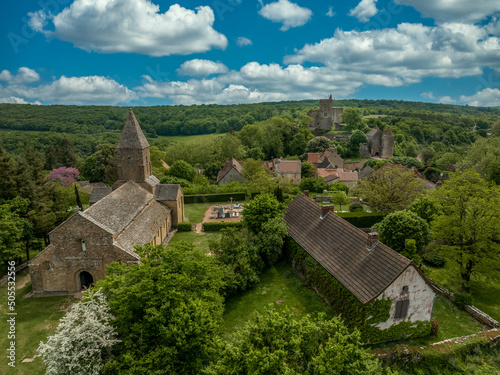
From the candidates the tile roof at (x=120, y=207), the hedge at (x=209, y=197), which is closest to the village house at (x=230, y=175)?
the hedge at (x=209, y=197)

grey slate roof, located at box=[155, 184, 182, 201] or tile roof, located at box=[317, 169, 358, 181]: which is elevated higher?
grey slate roof, located at box=[155, 184, 182, 201]

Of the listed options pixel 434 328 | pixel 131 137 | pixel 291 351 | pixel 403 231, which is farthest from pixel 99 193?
Result: pixel 434 328

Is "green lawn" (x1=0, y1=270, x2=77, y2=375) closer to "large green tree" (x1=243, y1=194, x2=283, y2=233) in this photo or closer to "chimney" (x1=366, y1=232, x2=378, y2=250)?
"large green tree" (x1=243, y1=194, x2=283, y2=233)

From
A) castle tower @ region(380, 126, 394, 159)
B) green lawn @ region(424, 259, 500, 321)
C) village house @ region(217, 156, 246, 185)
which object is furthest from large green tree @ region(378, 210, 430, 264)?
castle tower @ region(380, 126, 394, 159)

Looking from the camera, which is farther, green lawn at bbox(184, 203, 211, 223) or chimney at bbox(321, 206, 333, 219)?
green lawn at bbox(184, 203, 211, 223)

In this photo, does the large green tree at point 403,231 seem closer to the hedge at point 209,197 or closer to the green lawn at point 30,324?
the green lawn at point 30,324

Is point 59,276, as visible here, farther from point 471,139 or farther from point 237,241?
point 471,139

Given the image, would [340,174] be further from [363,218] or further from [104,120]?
[104,120]
